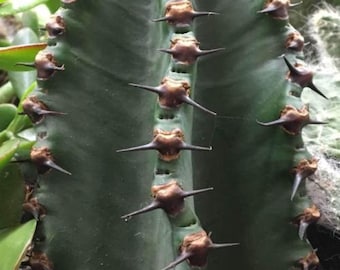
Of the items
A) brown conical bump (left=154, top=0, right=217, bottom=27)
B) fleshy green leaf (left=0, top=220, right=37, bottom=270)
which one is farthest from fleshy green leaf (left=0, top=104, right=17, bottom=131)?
brown conical bump (left=154, top=0, right=217, bottom=27)

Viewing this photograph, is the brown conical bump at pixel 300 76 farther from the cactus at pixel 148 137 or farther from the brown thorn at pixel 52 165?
the brown thorn at pixel 52 165

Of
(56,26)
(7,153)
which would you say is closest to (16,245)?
(7,153)

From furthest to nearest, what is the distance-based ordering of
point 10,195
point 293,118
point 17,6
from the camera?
point 17,6 < point 10,195 < point 293,118

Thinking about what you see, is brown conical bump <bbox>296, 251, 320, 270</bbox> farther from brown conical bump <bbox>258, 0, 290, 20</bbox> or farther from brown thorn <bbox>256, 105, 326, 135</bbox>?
brown conical bump <bbox>258, 0, 290, 20</bbox>

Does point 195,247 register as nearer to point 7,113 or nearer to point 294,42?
point 294,42

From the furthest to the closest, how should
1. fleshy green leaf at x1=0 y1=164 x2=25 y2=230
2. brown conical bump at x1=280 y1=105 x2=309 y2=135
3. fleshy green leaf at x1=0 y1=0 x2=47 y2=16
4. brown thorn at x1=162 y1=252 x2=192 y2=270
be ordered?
fleshy green leaf at x1=0 y1=0 x2=47 y2=16 < fleshy green leaf at x1=0 y1=164 x2=25 y2=230 < brown conical bump at x1=280 y1=105 x2=309 y2=135 < brown thorn at x1=162 y1=252 x2=192 y2=270

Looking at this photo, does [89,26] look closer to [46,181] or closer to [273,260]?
[46,181]

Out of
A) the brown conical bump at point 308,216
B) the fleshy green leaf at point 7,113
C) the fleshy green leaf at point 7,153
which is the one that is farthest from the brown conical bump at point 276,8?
the fleshy green leaf at point 7,113
